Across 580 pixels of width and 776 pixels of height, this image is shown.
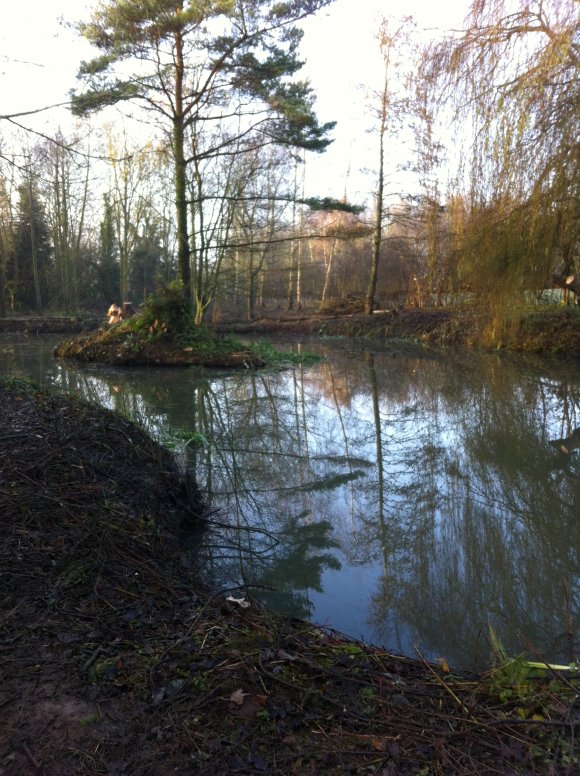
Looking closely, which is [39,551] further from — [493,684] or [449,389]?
[449,389]

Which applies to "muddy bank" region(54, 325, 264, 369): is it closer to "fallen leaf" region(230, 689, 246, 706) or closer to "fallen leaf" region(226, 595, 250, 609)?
→ "fallen leaf" region(226, 595, 250, 609)

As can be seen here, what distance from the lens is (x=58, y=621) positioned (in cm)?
282

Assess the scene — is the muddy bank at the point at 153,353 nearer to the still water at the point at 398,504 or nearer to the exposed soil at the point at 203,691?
the still water at the point at 398,504

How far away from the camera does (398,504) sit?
5430 mm

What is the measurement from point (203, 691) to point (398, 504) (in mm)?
3361

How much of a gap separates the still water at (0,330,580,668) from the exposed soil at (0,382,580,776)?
44 centimetres

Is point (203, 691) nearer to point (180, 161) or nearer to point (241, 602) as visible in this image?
point (241, 602)

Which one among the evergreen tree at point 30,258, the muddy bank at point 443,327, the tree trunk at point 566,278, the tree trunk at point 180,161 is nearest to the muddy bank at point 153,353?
the tree trunk at point 180,161

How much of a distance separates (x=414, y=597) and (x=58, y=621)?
2.14 metres

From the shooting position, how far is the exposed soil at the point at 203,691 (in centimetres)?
202

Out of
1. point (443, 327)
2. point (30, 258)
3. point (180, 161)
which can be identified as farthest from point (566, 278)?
point (30, 258)

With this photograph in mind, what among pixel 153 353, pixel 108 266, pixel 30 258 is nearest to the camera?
pixel 153 353

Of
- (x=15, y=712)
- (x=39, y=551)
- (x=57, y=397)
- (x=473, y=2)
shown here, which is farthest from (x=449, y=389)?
(x=15, y=712)

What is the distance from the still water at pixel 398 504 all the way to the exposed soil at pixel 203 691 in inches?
17.2
